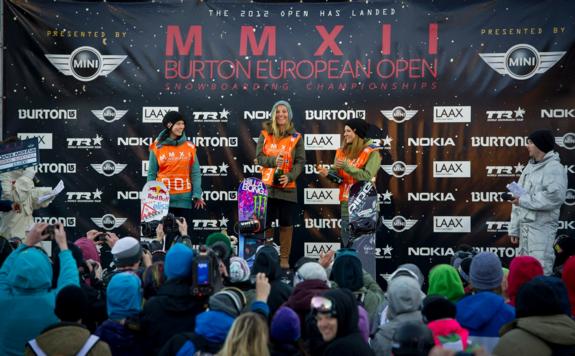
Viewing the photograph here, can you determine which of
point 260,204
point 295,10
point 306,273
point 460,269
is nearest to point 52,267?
point 306,273

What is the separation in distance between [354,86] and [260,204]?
2.08 metres

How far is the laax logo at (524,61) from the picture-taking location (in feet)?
34.2

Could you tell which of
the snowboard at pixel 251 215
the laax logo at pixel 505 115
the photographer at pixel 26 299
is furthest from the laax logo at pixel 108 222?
the photographer at pixel 26 299

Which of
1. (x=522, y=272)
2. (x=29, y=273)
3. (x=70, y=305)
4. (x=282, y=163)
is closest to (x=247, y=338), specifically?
(x=70, y=305)

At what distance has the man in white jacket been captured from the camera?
348 inches

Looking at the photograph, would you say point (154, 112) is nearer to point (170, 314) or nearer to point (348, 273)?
point (348, 273)

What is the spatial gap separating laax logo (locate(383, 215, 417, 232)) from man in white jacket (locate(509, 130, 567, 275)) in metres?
1.77

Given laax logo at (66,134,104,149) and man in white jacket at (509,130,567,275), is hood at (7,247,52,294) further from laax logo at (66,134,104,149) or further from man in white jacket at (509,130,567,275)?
laax logo at (66,134,104,149)

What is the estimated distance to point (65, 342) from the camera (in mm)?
Result: 4641

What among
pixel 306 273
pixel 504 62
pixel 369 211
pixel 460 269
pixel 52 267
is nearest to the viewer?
pixel 306 273

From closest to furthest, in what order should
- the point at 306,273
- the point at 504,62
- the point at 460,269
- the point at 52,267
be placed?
1. the point at 306,273
2. the point at 52,267
3. the point at 460,269
4. the point at 504,62

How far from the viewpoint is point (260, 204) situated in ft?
31.4

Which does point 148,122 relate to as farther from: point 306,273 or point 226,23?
point 306,273

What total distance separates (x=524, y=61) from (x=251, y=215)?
381cm
